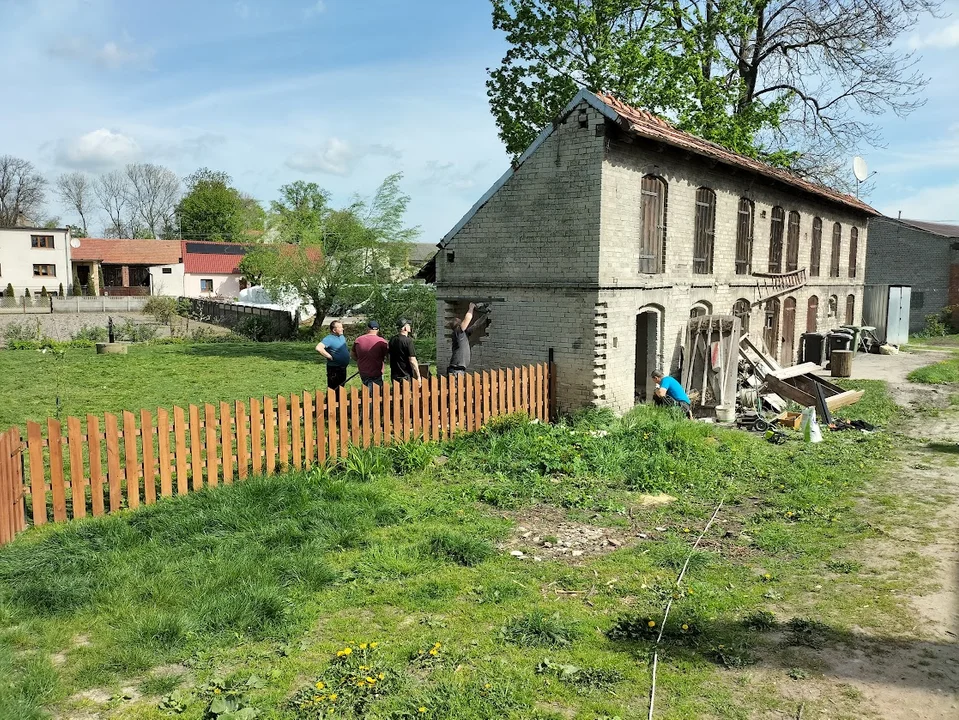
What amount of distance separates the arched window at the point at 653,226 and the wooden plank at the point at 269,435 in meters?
7.67

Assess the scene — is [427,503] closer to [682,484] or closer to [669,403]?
[682,484]

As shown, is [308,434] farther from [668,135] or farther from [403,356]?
[668,135]

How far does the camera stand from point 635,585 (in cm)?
604

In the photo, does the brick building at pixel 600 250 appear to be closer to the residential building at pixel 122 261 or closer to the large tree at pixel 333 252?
the large tree at pixel 333 252

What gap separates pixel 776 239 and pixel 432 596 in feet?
55.5

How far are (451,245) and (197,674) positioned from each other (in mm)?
10328

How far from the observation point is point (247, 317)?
3497cm

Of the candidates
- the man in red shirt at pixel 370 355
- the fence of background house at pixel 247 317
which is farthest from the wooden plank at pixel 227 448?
the fence of background house at pixel 247 317

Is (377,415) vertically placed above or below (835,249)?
below

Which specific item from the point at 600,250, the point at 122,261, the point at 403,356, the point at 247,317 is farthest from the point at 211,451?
the point at 122,261

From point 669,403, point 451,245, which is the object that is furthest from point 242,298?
point 669,403

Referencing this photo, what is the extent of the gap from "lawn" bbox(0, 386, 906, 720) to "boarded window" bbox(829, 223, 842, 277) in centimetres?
1740

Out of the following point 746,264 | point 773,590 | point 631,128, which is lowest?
point 773,590

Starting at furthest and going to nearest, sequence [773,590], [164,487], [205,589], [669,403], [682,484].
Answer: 1. [669,403]
2. [682,484]
3. [164,487]
4. [773,590]
5. [205,589]
